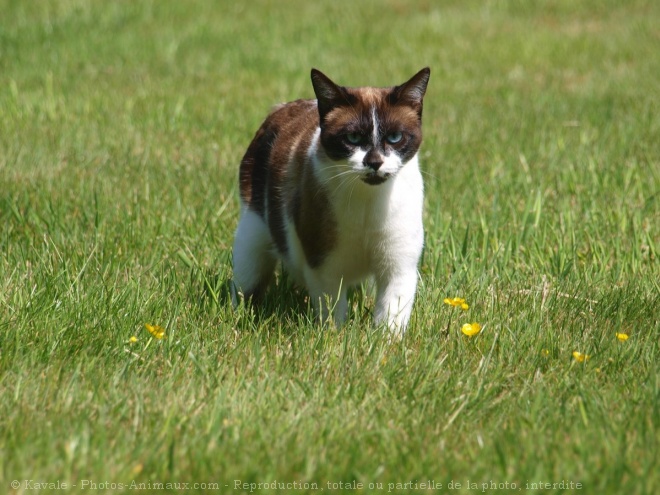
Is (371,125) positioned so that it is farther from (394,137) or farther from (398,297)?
A: (398,297)

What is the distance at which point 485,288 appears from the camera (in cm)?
406

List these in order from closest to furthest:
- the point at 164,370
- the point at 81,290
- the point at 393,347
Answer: the point at 164,370 → the point at 393,347 → the point at 81,290

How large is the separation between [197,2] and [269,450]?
30.3ft

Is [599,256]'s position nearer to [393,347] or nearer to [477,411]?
[393,347]

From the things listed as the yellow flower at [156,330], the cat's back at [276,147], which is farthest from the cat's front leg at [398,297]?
the yellow flower at [156,330]

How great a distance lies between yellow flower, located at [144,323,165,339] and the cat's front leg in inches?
33.8

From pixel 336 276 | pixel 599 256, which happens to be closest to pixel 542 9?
pixel 599 256

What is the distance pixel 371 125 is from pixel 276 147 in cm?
77

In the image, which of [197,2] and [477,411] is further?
[197,2]

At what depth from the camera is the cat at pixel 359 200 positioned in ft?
11.8

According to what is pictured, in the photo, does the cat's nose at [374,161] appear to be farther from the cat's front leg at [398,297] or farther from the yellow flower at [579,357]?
the yellow flower at [579,357]

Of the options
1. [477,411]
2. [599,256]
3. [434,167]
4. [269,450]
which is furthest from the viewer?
[434,167]

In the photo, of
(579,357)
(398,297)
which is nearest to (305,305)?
(398,297)

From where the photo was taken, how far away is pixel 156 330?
3.40m
